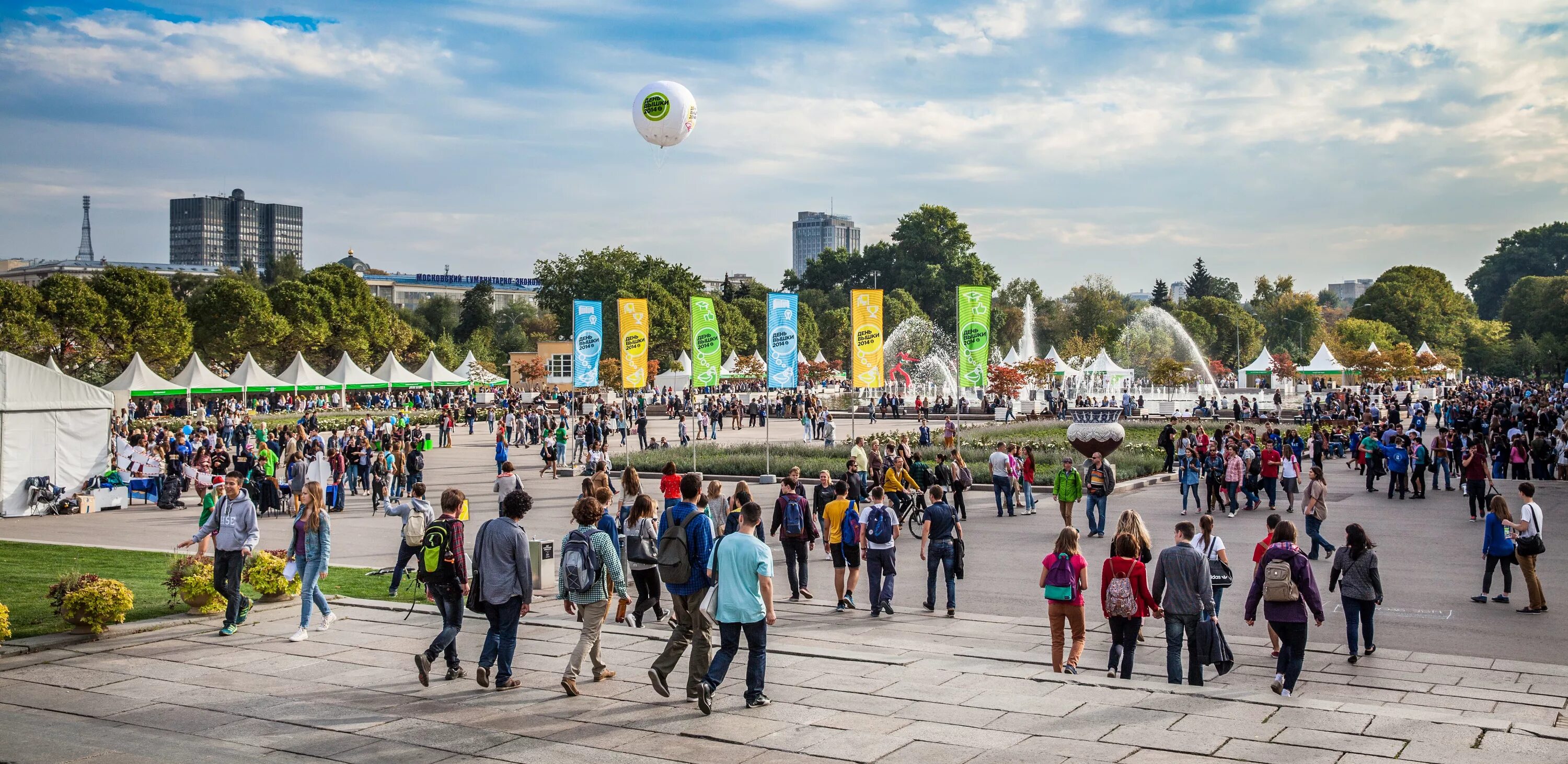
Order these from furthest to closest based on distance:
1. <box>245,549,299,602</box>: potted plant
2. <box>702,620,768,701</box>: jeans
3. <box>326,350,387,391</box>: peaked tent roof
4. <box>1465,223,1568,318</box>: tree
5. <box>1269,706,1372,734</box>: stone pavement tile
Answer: <box>1465,223,1568,318</box>: tree < <box>326,350,387,391</box>: peaked tent roof < <box>245,549,299,602</box>: potted plant < <box>702,620,768,701</box>: jeans < <box>1269,706,1372,734</box>: stone pavement tile

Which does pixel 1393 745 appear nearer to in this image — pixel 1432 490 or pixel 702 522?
pixel 702 522

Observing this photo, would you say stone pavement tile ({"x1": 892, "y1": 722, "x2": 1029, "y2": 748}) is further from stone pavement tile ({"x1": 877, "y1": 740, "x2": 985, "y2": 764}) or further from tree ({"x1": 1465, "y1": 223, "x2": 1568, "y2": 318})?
tree ({"x1": 1465, "y1": 223, "x2": 1568, "y2": 318})

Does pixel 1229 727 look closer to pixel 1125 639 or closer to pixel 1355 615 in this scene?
pixel 1125 639

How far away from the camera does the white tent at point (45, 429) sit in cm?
2308

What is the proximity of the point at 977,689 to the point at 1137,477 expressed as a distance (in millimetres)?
20235

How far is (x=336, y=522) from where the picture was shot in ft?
71.0

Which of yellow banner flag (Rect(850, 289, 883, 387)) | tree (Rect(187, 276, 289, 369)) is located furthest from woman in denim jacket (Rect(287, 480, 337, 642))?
tree (Rect(187, 276, 289, 369))

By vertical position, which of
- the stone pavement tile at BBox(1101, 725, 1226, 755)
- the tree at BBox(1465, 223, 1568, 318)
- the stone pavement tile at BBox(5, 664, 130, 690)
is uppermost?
the tree at BBox(1465, 223, 1568, 318)

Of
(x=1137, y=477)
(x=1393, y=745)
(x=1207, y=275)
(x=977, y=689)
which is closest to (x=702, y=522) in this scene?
(x=977, y=689)

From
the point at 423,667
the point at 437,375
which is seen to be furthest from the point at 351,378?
the point at 423,667

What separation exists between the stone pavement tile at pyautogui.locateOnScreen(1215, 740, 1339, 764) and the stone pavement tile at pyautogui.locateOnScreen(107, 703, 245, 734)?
6.67m

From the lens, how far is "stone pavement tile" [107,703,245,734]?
7.90 m

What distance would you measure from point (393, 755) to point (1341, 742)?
5.97 m

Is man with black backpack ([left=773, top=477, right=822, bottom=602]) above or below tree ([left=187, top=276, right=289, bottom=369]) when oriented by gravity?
below
